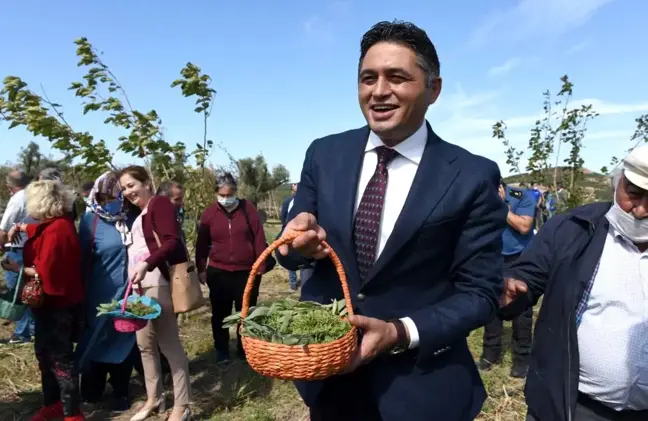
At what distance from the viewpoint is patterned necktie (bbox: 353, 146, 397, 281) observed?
5.56 ft

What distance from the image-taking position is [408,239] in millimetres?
1593

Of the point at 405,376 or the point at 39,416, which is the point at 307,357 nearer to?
the point at 405,376

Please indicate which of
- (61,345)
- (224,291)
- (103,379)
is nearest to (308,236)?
(61,345)

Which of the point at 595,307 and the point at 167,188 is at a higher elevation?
the point at 167,188

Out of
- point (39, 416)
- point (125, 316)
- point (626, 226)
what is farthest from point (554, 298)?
point (39, 416)

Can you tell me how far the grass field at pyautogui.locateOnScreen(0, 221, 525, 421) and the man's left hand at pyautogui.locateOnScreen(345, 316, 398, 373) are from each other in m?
3.18

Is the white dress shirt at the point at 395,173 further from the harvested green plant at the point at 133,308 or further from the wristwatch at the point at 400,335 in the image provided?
the harvested green plant at the point at 133,308

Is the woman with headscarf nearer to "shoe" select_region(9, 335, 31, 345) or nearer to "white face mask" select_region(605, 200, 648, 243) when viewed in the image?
"shoe" select_region(9, 335, 31, 345)

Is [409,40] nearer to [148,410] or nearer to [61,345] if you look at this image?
[61,345]

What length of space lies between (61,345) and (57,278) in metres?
0.59

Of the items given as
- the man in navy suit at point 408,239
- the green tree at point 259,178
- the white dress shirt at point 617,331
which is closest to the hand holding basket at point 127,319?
the man in navy suit at point 408,239

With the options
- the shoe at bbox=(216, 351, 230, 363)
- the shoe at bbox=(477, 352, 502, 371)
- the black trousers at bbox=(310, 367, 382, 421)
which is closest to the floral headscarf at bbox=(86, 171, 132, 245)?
the shoe at bbox=(216, 351, 230, 363)

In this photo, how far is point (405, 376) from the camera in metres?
1.69

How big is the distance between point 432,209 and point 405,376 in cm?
59
